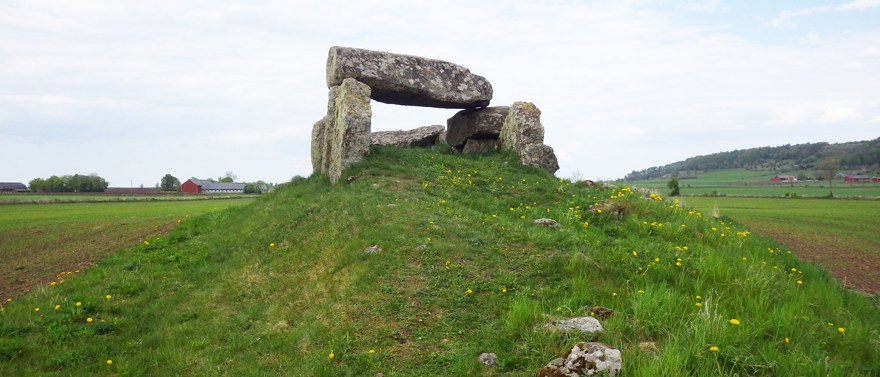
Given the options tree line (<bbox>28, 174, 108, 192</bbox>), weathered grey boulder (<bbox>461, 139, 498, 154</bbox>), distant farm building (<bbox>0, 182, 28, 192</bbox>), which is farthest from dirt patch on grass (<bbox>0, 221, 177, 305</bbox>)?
distant farm building (<bbox>0, 182, 28, 192</bbox>)

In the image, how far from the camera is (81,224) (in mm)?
22953

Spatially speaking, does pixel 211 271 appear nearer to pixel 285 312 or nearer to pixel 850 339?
pixel 285 312

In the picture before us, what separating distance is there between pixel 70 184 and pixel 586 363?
86741 millimetres

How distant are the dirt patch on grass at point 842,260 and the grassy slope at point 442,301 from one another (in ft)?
14.4

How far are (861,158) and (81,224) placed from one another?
156 metres

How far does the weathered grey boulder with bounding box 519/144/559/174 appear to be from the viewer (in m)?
19.0

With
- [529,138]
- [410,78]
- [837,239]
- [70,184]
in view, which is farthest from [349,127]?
[70,184]

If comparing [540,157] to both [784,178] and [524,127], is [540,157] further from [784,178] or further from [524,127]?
[784,178]

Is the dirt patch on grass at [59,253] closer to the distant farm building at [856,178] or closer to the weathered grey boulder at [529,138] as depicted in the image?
the weathered grey boulder at [529,138]

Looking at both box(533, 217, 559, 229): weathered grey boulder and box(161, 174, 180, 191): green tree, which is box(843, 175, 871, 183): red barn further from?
box(161, 174, 180, 191): green tree

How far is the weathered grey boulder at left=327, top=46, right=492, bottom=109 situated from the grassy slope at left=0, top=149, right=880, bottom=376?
22.5 feet

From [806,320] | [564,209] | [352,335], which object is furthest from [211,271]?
[806,320]

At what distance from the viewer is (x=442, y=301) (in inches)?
299

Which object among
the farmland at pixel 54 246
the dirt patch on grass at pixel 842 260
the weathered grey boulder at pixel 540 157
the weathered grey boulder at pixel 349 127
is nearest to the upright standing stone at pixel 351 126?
the weathered grey boulder at pixel 349 127
